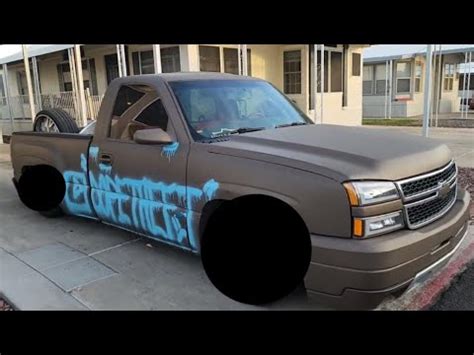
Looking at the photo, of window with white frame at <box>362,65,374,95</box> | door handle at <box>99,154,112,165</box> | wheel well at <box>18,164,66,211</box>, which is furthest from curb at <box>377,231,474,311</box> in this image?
window with white frame at <box>362,65,374,95</box>

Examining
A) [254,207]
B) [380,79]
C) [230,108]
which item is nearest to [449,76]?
[380,79]

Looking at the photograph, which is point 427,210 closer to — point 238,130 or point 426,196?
point 426,196

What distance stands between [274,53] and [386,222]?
13657 mm

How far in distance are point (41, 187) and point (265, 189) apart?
4122mm

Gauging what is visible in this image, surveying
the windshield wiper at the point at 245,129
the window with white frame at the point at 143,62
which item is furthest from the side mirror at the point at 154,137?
the window with white frame at the point at 143,62

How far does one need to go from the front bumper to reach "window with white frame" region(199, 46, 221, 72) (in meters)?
11.0

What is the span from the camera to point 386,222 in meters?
2.67

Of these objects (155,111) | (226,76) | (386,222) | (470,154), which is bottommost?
(470,154)

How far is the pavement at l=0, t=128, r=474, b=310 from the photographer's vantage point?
11.2ft

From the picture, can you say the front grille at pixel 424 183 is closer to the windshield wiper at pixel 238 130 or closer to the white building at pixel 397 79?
the windshield wiper at pixel 238 130

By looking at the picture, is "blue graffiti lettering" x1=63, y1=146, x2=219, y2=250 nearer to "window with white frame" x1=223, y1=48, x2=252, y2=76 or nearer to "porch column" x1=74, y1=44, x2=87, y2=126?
"porch column" x1=74, y1=44, x2=87, y2=126

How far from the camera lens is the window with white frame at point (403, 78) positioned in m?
25.2
